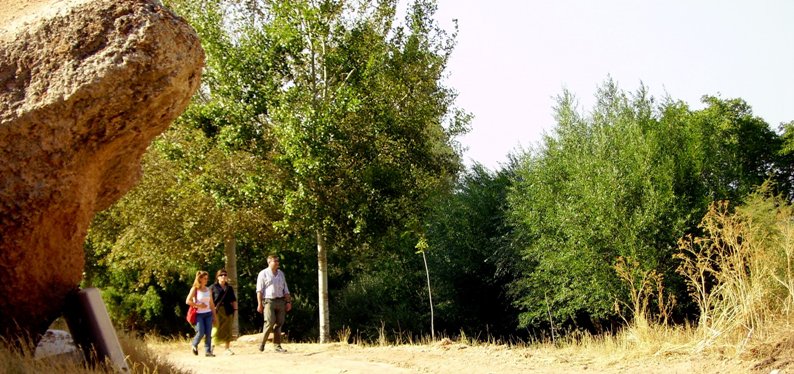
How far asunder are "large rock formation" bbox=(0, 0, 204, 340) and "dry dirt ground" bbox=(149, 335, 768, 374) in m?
3.78

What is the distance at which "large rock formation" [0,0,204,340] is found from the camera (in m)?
7.59

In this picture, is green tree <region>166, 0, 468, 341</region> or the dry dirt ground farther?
green tree <region>166, 0, 468, 341</region>

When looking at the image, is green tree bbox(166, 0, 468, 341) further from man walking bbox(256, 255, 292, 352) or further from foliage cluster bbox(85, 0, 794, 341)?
man walking bbox(256, 255, 292, 352)

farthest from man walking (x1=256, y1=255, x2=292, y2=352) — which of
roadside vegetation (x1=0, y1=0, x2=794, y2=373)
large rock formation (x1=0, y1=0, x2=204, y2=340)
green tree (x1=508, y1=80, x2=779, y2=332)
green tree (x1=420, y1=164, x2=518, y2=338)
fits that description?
green tree (x1=420, y1=164, x2=518, y2=338)

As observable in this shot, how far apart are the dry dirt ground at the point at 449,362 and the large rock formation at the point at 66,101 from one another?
3779 mm

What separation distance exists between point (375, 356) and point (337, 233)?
17.0ft

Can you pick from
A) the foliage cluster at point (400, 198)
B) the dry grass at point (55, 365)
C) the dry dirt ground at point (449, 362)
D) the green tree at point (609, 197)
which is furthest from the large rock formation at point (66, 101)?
the green tree at point (609, 197)

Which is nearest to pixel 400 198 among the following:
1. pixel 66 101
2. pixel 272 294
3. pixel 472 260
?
pixel 272 294

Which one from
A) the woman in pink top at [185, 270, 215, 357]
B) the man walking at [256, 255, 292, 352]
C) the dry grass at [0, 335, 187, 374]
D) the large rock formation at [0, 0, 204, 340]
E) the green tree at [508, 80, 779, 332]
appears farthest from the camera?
the green tree at [508, 80, 779, 332]

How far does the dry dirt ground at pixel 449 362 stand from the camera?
12273mm

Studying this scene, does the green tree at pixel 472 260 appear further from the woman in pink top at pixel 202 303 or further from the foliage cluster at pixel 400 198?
the woman in pink top at pixel 202 303

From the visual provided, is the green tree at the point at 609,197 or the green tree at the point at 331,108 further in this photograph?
the green tree at the point at 609,197

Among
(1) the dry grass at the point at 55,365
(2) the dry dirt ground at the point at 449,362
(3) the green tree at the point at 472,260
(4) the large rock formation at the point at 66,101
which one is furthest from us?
(3) the green tree at the point at 472,260

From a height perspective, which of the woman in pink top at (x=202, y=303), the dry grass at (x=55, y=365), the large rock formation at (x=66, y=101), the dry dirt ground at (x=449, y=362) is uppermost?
the large rock formation at (x=66, y=101)
